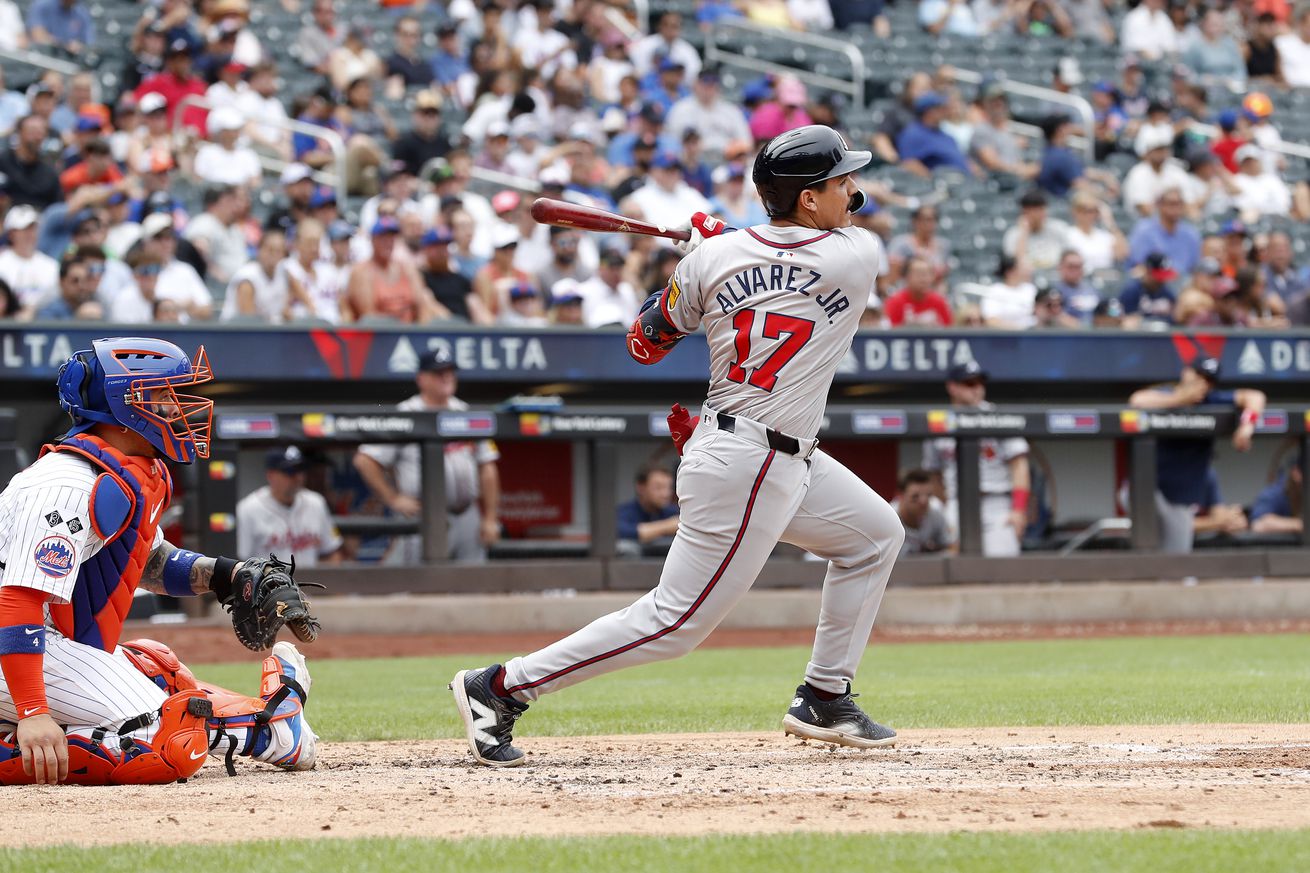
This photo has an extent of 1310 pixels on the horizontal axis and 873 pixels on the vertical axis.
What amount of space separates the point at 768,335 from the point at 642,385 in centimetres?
710

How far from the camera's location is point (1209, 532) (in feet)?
38.5

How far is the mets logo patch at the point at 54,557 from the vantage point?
4.11 meters

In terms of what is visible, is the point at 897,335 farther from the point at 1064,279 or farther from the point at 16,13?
the point at 16,13

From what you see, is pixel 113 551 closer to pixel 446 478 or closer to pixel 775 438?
pixel 775 438

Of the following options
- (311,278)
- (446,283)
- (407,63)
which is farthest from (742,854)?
(407,63)

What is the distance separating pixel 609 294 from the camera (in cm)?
1199

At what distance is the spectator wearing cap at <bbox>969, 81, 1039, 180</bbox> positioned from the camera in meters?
16.2

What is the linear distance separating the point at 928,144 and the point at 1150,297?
11.3ft

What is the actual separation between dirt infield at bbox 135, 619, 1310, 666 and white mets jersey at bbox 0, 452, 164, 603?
4.83 m

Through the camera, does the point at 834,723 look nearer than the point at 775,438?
No

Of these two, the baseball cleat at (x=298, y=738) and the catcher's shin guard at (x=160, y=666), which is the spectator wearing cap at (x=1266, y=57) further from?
the catcher's shin guard at (x=160, y=666)

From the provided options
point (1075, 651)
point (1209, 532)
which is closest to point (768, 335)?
point (1075, 651)

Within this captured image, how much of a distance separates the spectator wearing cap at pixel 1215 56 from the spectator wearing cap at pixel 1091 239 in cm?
493

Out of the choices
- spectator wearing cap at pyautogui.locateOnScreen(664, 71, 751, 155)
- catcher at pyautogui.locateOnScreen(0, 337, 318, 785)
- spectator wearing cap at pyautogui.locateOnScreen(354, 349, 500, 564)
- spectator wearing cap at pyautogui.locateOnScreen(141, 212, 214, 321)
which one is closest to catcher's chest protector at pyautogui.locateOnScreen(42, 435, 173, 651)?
catcher at pyautogui.locateOnScreen(0, 337, 318, 785)
